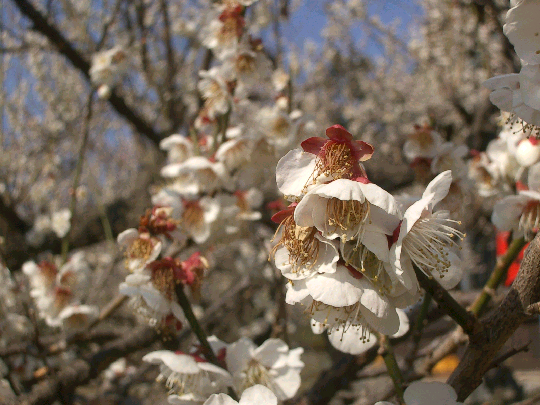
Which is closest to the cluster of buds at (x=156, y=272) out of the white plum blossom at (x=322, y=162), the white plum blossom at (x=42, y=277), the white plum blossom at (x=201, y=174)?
the white plum blossom at (x=322, y=162)

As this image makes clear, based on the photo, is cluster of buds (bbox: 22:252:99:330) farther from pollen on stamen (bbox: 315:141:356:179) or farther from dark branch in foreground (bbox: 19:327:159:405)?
pollen on stamen (bbox: 315:141:356:179)

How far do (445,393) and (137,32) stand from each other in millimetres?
4070

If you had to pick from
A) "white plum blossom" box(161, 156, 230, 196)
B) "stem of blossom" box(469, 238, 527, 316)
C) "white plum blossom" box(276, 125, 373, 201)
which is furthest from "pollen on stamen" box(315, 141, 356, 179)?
"white plum blossom" box(161, 156, 230, 196)

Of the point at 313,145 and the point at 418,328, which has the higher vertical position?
the point at 313,145

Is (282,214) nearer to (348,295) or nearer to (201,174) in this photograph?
(348,295)

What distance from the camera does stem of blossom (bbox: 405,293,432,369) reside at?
967 millimetres

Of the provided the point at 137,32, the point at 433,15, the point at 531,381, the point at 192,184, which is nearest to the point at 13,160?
the point at 137,32

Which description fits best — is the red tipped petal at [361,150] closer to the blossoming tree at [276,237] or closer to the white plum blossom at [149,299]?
the blossoming tree at [276,237]

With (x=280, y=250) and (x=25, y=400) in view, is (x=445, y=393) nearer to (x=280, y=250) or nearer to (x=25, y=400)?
(x=280, y=250)

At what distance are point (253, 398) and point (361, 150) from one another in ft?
1.37

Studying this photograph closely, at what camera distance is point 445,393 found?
68 cm

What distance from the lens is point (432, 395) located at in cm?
68

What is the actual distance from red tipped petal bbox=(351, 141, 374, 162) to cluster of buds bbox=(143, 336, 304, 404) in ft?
1.61

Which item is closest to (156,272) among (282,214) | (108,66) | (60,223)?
(282,214)
